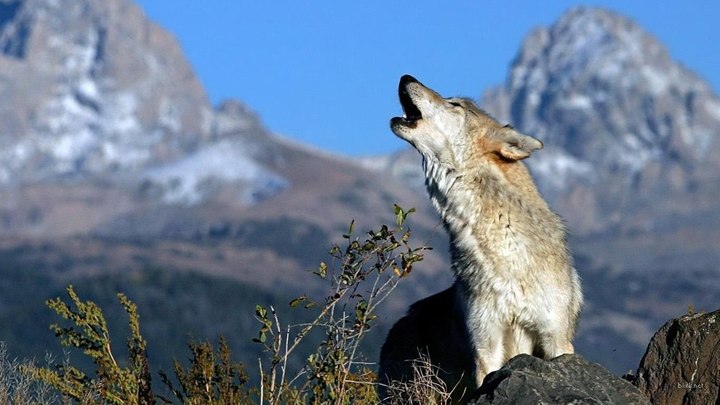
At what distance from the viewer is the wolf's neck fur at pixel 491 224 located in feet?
47.8

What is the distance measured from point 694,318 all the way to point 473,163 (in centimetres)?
296

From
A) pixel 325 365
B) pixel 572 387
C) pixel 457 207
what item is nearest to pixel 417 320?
pixel 457 207

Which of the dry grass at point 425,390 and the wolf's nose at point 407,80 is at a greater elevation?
the wolf's nose at point 407,80

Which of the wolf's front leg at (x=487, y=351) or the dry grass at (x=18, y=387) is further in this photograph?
the wolf's front leg at (x=487, y=351)

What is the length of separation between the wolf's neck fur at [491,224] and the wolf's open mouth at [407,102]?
0.56m

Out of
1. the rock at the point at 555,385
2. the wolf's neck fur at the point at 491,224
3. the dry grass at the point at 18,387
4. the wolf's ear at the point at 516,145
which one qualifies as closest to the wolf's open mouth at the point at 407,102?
the wolf's neck fur at the point at 491,224

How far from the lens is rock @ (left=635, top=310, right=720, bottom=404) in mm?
13156

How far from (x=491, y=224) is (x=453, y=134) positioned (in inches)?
47.1

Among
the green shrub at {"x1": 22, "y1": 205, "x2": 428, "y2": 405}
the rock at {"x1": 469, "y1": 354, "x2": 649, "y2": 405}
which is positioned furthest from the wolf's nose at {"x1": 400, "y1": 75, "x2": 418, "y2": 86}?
the rock at {"x1": 469, "y1": 354, "x2": 649, "y2": 405}

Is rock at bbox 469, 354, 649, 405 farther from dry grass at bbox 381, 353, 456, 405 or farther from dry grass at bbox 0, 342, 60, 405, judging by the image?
dry grass at bbox 0, 342, 60, 405

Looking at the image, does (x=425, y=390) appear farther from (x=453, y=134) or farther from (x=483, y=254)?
(x=453, y=134)

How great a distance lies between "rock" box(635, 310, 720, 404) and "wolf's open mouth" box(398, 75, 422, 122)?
12.0ft

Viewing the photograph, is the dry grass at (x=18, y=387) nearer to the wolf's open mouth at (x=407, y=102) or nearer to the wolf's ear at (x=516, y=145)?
the wolf's open mouth at (x=407, y=102)

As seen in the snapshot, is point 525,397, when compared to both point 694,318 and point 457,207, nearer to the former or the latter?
point 694,318
